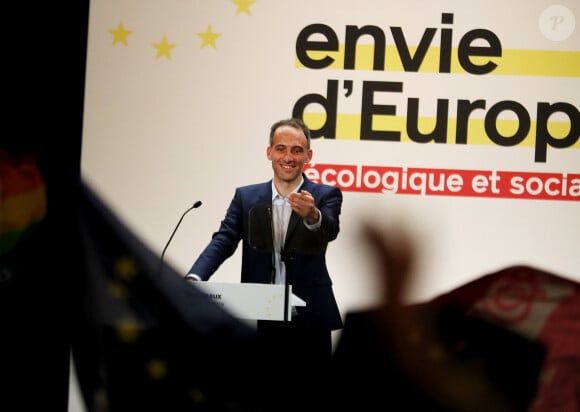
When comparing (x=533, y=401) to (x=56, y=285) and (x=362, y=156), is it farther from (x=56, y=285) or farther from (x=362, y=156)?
(x=362, y=156)

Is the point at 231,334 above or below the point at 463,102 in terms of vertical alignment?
below

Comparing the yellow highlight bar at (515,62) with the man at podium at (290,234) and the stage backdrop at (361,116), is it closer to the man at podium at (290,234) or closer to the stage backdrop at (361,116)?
the stage backdrop at (361,116)

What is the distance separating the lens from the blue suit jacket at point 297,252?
4.59 metres

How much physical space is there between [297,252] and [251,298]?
14.3 inches

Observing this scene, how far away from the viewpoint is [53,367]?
1252mm

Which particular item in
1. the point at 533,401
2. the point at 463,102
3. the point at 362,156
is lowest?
the point at 533,401

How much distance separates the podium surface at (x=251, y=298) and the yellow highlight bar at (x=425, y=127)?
3.00 ft

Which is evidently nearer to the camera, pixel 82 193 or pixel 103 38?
pixel 82 193

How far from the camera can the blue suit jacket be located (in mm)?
4590

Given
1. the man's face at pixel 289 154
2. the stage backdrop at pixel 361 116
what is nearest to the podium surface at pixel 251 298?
Answer: the stage backdrop at pixel 361 116

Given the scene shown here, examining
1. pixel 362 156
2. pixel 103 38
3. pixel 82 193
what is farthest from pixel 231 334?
pixel 103 38

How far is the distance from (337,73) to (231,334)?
363 centimetres

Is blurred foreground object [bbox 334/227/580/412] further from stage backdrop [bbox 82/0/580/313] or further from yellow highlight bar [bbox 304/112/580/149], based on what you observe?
yellow highlight bar [bbox 304/112/580/149]

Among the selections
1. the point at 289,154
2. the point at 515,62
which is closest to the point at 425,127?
the point at 515,62
